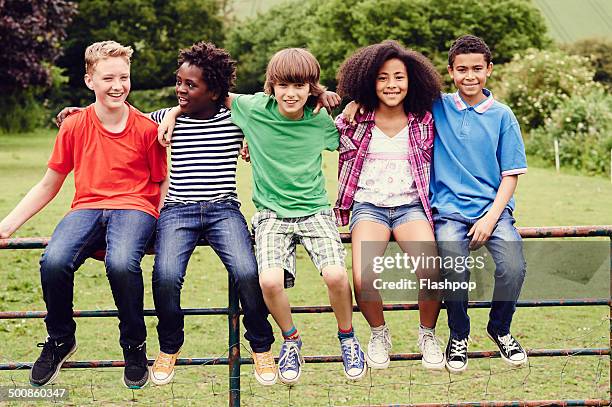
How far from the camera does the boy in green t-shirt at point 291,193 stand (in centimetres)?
375

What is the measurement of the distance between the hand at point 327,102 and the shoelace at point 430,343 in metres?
1.00

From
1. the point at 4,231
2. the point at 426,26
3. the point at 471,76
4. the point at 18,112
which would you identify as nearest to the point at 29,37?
the point at 18,112

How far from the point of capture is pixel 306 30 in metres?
51.3

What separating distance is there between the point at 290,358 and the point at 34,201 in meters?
1.27

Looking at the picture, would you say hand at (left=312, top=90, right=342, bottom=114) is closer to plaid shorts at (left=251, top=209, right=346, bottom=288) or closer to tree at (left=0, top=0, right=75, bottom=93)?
plaid shorts at (left=251, top=209, right=346, bottom=288)

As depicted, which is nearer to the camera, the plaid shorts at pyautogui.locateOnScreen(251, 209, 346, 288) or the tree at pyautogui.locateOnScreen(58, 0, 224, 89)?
the plaid shorts at pyautogui.locateOnScreen(251, 209, 346, 288)

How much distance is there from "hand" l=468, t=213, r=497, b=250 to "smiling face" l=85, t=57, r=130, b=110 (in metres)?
1.54

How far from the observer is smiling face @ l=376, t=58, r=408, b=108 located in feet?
13.4

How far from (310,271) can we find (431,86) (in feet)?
20.3

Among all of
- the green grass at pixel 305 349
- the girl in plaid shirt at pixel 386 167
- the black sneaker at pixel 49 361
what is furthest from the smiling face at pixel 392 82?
the black sneaker at pixel 49 361

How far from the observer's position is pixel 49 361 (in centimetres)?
379

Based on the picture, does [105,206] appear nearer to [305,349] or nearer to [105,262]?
[105,262]

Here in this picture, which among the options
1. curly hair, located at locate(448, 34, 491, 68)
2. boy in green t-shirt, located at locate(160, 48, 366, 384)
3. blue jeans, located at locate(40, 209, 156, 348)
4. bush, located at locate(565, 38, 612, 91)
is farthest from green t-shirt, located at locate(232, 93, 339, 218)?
bush, located at locate(565, 38, 612, 91)

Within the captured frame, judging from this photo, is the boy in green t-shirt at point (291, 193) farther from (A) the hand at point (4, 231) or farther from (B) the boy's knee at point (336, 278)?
(A) the hand at point (4, 231)
